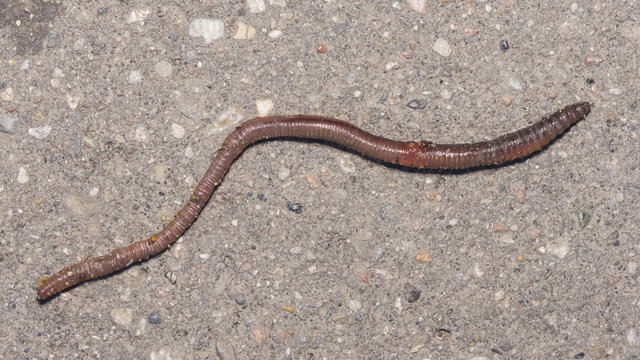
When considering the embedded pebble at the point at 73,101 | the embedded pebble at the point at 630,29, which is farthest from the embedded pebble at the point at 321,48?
the embedded pebble at the point at 630,29

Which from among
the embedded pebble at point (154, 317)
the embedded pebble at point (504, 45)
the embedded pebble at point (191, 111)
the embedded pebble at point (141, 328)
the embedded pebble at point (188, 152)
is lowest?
the embedded pebble at point (141, 328)

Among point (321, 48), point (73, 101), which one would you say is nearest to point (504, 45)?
point (321, 48)

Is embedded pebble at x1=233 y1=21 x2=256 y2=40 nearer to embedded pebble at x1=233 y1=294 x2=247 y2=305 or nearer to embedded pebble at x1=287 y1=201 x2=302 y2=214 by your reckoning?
embedded pebble at x1=287 y1=201 x2=302 y2=214

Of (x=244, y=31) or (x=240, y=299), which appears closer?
(x=240, y=299)

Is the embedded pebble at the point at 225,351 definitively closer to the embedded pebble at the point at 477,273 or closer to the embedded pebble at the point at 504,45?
the embedded pebble at the point at 477,273

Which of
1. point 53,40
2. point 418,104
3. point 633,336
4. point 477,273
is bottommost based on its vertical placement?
point 633,336

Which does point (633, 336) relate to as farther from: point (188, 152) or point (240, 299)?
point (188, 152)
